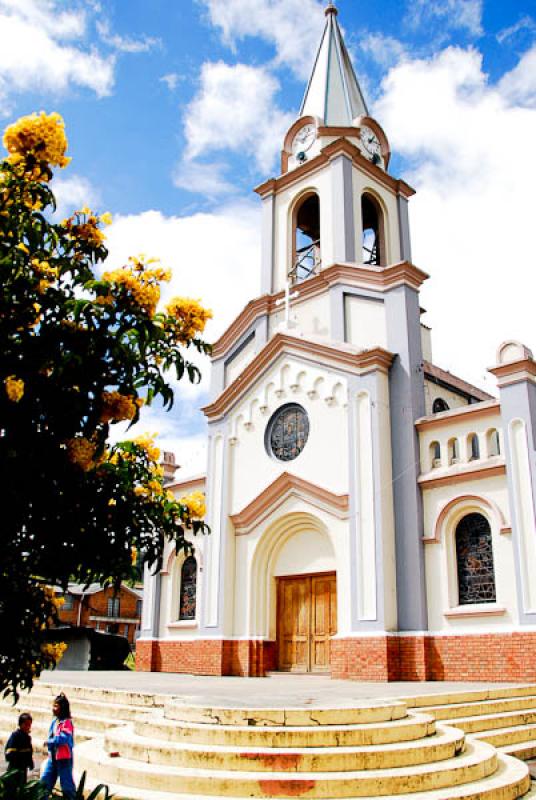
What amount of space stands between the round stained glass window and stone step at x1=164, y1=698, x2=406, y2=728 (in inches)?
415

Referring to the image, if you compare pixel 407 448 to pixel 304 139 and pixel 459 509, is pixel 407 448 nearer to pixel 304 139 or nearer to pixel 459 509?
pixel 459 509

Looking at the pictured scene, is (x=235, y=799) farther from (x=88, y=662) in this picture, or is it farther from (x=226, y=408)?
(x=88, y=662)

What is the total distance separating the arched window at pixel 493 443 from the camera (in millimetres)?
14922

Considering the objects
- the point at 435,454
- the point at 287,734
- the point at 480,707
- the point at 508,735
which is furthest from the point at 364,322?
the point at 287,734

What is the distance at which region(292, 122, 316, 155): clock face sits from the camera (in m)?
22.4

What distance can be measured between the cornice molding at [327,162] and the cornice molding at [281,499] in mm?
9576

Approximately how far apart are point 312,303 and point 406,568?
8.00m

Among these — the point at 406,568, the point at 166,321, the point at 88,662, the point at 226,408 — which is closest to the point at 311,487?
the point at 406,568

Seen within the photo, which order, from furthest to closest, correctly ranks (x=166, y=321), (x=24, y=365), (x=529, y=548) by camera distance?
(x=529, y=548), (x=166, y=321), (x=24, y=365)

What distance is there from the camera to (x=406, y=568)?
1530 centimetres

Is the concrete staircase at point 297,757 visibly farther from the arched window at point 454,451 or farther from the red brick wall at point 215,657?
the red brick wall at point 215,657

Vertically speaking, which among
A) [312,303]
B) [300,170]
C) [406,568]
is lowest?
[406,568]

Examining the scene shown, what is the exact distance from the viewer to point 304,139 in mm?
22625

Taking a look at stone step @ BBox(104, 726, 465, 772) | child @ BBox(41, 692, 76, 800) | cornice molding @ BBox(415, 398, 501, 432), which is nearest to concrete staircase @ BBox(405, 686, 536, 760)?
stone step @ BBox(104, 726, 465, 772)
